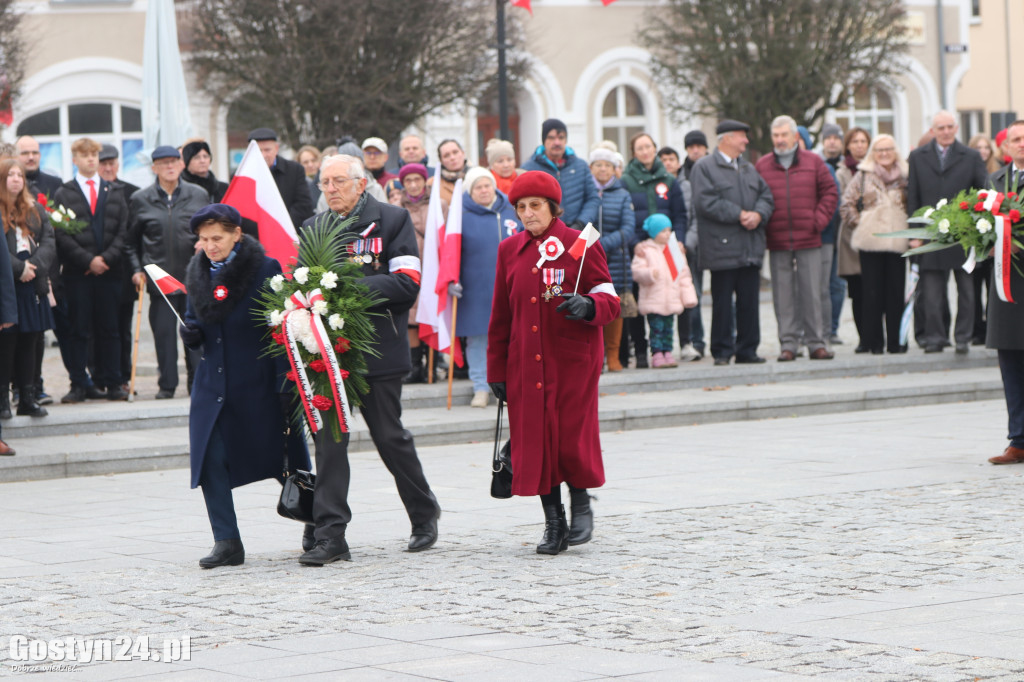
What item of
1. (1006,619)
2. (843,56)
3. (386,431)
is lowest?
(1006,619)

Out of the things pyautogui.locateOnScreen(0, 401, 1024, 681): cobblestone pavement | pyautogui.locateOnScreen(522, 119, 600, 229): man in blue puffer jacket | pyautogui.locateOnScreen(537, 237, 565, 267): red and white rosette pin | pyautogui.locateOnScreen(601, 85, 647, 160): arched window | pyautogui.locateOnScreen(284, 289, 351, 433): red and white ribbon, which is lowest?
pyautogui.locateOnScreen(0, 401, 1024, 681): cobblestone pavement

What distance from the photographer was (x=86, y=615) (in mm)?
6859

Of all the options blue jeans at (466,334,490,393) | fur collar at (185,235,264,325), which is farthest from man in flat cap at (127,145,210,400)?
fur collar at (185,235,264,325)

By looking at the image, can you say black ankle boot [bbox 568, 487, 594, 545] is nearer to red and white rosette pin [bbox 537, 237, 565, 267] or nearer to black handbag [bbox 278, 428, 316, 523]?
red and white rosette pin [bbox 537, 237, 565, 267]

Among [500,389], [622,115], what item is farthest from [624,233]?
[622,115]

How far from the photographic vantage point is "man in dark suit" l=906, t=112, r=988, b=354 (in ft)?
52.7

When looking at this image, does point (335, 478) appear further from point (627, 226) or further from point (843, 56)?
point (843, 56)

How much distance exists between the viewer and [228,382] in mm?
8141

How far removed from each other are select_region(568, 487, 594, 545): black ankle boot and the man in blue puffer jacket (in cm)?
676

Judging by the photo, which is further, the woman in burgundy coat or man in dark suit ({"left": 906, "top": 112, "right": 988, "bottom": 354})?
man in dark suit ({"left": 906, "top": 112, "right": 988, "bottom": 354})

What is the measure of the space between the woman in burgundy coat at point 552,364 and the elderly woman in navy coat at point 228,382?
119cm

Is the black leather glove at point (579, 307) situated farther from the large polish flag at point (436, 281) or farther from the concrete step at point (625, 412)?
the large polish flag at point (436, 281)

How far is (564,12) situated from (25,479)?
27.3m

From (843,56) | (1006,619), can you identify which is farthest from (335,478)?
(843,56)
